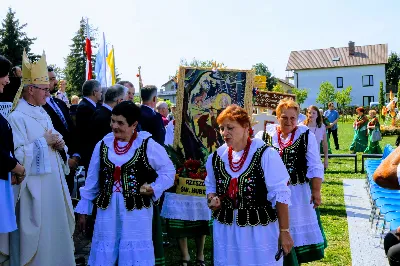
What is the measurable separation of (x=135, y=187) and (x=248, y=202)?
3.31ft

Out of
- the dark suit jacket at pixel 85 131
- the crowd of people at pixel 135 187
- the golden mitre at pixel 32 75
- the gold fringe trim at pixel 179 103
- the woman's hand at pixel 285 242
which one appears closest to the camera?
the woman's hand at pixel 285 242

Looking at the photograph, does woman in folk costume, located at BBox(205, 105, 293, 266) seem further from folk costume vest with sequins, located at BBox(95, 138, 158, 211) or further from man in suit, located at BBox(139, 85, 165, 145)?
man in suit, located at BBox(139, 85, 165, 145)

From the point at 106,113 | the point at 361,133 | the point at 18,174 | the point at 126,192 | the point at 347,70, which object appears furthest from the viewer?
the point at 347,70

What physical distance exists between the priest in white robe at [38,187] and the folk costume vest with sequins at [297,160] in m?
2.28

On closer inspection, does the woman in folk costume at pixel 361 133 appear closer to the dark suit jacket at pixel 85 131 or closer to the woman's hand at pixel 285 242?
the dark suit jacket at pixel 85 131

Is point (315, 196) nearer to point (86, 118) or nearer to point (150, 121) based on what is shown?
point (150, 121)

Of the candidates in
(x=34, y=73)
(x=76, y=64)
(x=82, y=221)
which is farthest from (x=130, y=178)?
(x=76, y=64)

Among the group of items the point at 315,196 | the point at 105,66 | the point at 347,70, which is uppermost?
the point at 347,70

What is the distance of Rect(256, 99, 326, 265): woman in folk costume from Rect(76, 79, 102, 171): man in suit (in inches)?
85.0

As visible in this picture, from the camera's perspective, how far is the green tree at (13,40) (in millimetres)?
42984

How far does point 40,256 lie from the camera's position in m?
4.76

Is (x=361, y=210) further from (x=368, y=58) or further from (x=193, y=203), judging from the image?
(x=368, y=58)

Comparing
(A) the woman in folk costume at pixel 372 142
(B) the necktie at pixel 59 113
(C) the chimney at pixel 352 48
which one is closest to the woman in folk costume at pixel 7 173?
(B) the necktie at pixel 59 113

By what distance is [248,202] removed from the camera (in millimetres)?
3689
